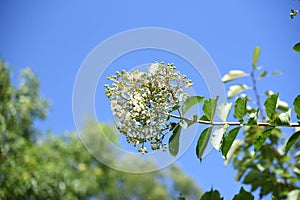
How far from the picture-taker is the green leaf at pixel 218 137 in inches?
26.8

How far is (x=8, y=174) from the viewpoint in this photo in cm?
776

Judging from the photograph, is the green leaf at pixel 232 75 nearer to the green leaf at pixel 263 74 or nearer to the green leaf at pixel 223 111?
the green leaf at pixel 263 74

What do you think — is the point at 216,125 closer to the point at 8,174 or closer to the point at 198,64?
the point at 198,64

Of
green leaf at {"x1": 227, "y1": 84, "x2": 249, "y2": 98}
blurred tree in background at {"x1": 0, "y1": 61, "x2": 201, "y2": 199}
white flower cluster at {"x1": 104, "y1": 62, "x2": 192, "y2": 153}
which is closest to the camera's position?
white flower cluster at {"x1": 104, "y1": 62, "x2": 192, "y2": 153}

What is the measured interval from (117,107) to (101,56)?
0.14 m

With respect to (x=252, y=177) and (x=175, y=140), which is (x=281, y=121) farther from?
(x=252, y=177)

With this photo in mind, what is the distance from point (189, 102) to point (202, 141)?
80mm

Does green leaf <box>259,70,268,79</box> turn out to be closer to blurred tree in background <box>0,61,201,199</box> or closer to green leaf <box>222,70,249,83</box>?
green leaf <box>222,70,249,83</box>

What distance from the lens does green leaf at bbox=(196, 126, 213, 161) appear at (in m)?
0.71

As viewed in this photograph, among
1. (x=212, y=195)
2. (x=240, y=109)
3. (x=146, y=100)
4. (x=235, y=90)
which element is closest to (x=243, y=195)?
(x=212, y=195)

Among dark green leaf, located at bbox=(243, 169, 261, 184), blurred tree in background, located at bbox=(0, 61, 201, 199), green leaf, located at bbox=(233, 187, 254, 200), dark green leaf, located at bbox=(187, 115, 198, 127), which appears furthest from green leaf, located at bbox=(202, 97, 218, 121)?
blurred tree in background, located at bbox=(0, 61, 201, 199)

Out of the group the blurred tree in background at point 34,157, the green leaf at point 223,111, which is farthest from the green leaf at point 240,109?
the blurred tree in background at point 34,157

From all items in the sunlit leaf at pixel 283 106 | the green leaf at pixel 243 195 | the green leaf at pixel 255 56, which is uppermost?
the green leaf at pixel 255 56

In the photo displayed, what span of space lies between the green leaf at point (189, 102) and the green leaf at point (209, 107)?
2 cm
